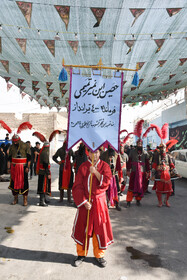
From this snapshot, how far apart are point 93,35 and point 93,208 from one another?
427 cm

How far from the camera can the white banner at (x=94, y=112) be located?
3238 millimetres

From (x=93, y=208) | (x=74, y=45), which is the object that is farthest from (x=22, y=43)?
(x=93, y=208)

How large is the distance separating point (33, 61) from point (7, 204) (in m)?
4.42

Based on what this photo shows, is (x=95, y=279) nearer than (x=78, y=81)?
Yes

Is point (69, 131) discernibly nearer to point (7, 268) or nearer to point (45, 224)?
point (7, 268)

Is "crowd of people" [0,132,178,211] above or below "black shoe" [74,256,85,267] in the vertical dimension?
above

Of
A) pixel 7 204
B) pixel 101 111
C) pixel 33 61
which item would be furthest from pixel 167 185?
pixel 33 61

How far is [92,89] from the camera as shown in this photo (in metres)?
3.33

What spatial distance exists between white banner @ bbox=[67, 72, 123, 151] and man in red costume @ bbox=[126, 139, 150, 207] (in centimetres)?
333

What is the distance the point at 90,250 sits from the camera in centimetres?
366

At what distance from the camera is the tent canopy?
446cm

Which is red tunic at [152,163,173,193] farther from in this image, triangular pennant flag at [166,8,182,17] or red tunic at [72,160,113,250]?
triangular pennant flag at [166,8,182,17]

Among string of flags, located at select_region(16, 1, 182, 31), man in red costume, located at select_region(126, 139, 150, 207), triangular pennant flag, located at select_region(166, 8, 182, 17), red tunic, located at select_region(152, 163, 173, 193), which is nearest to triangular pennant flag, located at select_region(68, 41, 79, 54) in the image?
string of flags, located at select_region(16, 1, 182, 31)

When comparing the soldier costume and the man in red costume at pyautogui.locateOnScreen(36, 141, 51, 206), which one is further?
the man in red costume at pyautogui.locateOnScreen(36, 141, 51, 206)
